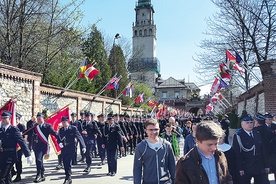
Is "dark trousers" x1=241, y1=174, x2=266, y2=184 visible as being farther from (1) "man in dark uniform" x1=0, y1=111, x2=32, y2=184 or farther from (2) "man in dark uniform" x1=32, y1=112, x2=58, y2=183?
(2) "man in dark uniform" x1=32, y1=112, x2=58, y2=183

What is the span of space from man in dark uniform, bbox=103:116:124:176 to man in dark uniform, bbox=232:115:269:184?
5.14m

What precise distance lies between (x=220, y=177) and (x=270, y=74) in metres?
13.1

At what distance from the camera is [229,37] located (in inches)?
894

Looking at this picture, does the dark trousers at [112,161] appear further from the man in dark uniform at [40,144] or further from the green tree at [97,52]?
the green tree at [97,52]

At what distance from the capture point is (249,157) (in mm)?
5773

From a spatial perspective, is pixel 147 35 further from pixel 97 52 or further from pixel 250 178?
pixel 250 178

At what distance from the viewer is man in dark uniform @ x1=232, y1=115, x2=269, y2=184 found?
5.76m

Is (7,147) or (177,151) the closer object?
(7,147)

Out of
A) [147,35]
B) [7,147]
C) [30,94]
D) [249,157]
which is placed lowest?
[249,157]

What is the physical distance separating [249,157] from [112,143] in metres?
5.58

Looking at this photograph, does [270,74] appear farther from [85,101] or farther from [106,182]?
[85,101]

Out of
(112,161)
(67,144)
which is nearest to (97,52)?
(112,161)

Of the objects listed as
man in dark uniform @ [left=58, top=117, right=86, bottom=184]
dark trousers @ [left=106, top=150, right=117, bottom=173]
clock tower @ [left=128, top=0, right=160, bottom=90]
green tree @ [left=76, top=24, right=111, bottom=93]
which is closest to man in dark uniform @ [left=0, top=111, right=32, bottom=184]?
man in dark uniform @ [left=58, top=117, right=86, bottom=184]

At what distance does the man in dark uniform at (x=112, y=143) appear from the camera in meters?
10.2
